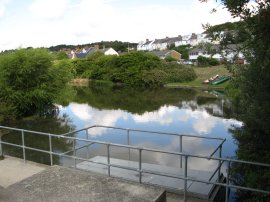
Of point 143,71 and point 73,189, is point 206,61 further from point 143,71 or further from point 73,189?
point 73,189

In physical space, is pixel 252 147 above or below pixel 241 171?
above

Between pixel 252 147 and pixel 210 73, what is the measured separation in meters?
50.8

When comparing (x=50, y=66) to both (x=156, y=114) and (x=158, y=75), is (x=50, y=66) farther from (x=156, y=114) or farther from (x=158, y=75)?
(x=158, y=75)

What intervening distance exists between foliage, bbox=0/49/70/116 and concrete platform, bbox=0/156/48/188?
15.2 metres

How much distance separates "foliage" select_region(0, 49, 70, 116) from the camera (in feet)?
79.0

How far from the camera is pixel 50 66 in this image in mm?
26719

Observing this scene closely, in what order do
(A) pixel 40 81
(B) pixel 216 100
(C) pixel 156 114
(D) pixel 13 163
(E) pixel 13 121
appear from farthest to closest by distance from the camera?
1. (B) pixel 216 100
2. (C) pixel 156 114
3. (A) pixel 40 81
4. (E) pixel 13 121
5. (D) pixel 13 163

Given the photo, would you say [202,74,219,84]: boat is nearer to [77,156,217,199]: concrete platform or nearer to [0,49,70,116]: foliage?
[0,49,70,116]: foliage

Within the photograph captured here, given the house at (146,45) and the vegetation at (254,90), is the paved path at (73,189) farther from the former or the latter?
the house at (146,45)

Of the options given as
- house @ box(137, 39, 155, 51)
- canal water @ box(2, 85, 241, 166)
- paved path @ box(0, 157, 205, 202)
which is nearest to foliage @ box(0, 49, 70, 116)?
canal water @ box(2, 85, 241, 166)

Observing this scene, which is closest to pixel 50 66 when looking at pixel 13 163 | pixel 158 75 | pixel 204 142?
pixel 204 142

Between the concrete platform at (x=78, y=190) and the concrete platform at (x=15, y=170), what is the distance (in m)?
2.42

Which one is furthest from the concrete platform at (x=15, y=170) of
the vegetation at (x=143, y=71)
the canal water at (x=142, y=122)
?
the vegetation at (x=143, y=71)

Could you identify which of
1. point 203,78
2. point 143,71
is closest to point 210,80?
point 203,78
